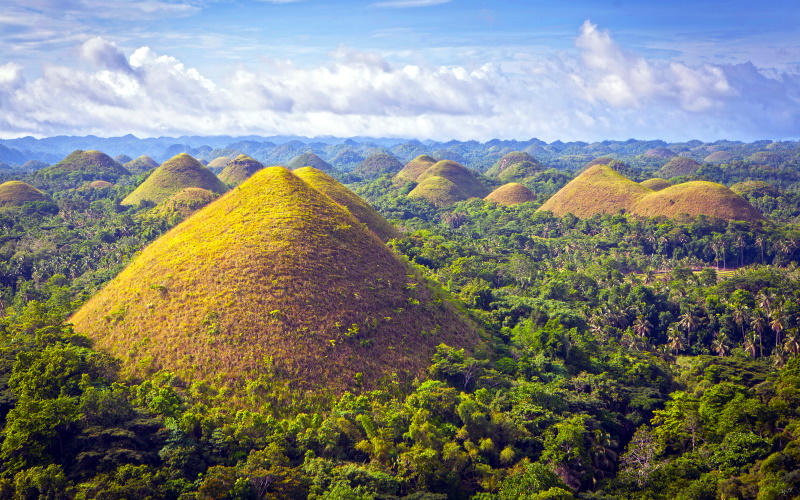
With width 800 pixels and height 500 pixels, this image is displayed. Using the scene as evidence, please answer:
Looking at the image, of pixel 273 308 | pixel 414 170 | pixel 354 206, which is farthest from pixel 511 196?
pixel 273 308

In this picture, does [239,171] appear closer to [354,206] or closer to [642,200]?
[354,206]

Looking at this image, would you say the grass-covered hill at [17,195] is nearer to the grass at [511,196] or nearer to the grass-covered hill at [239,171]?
the grass-covered hill at [239,171]

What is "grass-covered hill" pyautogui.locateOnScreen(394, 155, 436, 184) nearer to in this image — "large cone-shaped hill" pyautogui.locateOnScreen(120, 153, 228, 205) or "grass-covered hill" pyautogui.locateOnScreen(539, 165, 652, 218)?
"grass-covered hill" pyautogui.locateOnScreen(539, 165, 652, 218)

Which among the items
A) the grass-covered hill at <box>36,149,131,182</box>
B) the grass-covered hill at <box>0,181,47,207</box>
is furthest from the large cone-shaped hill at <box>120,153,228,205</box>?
the grass-covered hill at <box>36,149,131,182</box>

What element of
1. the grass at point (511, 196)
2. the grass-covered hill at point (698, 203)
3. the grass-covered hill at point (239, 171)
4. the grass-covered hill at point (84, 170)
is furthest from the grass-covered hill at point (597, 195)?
the grass-covered hill at point (84, 170)

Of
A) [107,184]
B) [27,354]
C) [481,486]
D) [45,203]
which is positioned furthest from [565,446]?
[107,184]

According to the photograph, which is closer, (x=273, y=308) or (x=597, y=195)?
(x=273, y=308)
